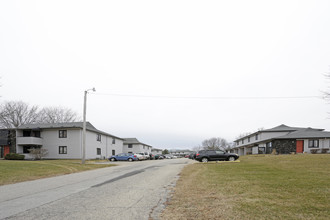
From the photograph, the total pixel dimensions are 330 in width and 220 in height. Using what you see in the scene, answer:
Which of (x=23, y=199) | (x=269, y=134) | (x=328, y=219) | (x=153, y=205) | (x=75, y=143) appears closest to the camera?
(x=328, y=219)

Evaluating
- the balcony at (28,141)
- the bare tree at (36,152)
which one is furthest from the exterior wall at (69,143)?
the bare tree at (36,152)

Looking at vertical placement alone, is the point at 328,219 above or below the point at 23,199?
above

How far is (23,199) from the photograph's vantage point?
7.55m

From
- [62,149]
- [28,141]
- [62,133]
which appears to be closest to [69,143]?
[62,149]

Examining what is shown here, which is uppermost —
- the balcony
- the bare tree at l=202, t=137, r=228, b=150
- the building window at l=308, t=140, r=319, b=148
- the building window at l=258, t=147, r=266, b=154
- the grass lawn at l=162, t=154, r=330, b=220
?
the grass lawn at l=162, t=154, r=330, b=220

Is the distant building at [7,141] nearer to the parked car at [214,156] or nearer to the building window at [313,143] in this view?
the parked car at [214,156]

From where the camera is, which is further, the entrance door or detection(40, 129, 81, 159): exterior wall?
the entrance door

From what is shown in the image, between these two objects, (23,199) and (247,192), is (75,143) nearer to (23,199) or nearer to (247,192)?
(23,199)

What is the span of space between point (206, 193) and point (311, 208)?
3182 millimetres

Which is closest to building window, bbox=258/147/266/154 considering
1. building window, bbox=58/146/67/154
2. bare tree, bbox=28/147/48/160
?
building window, bbox=58/146/67/154

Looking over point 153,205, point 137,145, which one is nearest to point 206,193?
point 153,205

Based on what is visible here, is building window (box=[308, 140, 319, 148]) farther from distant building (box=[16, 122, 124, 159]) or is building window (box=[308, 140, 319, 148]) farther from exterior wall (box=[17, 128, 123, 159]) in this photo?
exterior wall (box=[17, 128, 123, 159])

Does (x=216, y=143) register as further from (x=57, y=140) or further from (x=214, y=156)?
(x=214, y=156)

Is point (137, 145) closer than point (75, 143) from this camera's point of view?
No
